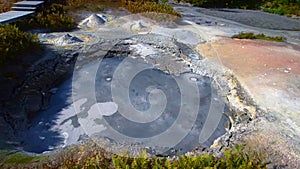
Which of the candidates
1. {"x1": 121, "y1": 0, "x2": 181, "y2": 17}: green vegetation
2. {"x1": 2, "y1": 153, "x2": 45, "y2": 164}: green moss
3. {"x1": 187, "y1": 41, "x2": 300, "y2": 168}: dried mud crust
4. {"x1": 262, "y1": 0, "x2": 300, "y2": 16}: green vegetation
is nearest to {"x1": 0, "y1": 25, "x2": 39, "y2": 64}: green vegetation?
{"x1": 2, "y1": 153, "x2": 45, "y2": 164}: green moss

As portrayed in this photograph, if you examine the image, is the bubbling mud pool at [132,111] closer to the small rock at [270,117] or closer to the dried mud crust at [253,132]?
the dried mud crust at [253,132]

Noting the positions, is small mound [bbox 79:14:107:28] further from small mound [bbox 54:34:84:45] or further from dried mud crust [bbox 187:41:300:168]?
dried mud crust [bbox 187:41:300:168]

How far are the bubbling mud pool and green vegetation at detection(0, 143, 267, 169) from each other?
1.01 meters

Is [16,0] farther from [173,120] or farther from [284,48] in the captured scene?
[284,48]

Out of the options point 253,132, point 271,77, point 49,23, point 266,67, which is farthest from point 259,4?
point 253,132

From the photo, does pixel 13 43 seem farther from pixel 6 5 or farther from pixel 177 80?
pixel 6 5

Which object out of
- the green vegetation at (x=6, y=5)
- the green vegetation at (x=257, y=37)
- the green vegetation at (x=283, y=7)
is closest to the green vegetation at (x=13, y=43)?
the green vegetation at (x=6, y=5)

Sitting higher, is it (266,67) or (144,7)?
(144,7)

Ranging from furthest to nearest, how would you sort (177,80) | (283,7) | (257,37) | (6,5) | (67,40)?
1. (283,7)
2. (6,5)
3. (257,37)
4. (67,40)
5. (177,80)

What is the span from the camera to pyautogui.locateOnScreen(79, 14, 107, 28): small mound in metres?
14.5

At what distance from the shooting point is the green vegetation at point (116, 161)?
593 cm

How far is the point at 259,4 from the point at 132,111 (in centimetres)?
1718

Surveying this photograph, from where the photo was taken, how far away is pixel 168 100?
9320mm

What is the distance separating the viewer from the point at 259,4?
2227 centimetres
